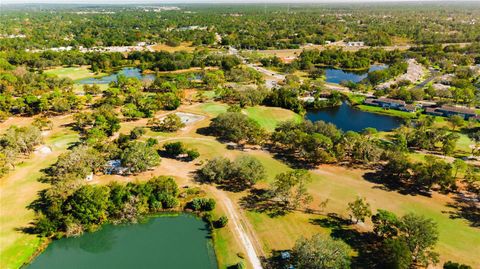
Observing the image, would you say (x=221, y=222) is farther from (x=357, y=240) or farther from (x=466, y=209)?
(x=466, y=209)

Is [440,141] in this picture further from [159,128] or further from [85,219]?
[85,219]

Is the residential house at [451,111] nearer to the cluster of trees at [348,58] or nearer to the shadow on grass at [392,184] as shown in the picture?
the shadow on grass at [392,184]

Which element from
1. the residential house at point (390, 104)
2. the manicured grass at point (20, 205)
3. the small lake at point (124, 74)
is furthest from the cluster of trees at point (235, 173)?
the small lake at point (124, 74)

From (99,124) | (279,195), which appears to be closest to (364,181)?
(279,195)

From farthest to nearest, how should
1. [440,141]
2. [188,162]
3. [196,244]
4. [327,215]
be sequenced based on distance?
1. [440,141]
2. [188,162]
3. [327,215]
4. [196,244]

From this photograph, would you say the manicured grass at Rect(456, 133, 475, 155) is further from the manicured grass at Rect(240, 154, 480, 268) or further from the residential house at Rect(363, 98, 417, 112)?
the manicured grass at Rect(240, 154, 480, 268)

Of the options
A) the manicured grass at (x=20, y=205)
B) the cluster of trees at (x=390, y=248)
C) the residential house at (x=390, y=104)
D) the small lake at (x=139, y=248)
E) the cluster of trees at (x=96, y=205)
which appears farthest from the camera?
the residential house at (x=390, y=104)
